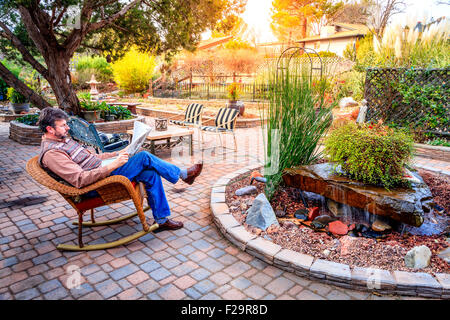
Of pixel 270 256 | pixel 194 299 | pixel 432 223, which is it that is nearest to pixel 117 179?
pixel 194 299

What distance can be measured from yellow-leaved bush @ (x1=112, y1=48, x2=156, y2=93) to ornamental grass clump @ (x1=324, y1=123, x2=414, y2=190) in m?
15.2

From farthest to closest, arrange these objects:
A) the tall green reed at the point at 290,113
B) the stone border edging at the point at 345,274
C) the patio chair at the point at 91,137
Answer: the patio chair at the point at 91,137, the tall green reed at the point at 290,113, the stone border edging at the point at 345,274

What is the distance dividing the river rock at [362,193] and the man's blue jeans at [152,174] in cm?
128

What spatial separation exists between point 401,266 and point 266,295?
1.03 m

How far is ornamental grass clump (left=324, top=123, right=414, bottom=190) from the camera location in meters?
2.86

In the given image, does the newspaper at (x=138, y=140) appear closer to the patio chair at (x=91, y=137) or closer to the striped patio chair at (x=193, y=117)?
the patio chair at (x=91, y=137)

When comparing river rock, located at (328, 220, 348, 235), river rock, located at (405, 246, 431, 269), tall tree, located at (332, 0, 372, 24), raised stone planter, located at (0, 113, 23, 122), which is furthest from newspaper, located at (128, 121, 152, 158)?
tall tree, located at (332, 0, 372, 24)

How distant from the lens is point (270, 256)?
94.9 inches

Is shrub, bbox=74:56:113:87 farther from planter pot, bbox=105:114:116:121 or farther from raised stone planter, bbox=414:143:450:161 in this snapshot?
raised stone planter, bbox=414:143:450:161

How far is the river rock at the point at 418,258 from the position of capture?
2230mm

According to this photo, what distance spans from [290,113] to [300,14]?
24.7m

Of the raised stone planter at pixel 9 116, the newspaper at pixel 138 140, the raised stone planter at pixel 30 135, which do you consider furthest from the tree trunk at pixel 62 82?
the newspaper at pixel 138 140

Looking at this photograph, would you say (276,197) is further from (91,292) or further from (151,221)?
(91,292)

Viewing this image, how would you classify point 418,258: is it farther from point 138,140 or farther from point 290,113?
point 138,140
